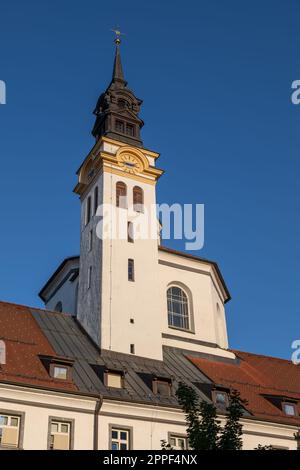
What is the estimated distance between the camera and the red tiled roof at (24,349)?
29.3 m

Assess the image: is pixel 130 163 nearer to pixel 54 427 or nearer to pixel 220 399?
pixel 220 399

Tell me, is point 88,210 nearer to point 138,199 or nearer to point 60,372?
point 138,199

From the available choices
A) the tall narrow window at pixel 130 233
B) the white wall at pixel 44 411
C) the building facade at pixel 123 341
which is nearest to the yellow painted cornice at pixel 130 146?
the building facade at pixel 123 341

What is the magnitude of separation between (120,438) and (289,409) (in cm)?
1068

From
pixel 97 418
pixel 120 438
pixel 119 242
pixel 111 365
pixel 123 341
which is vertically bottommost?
pixel 120 438

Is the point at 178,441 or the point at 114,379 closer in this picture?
the point at 178,441

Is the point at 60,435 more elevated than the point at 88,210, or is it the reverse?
the point at 88,210

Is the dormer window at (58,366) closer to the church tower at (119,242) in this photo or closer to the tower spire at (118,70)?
the church tower at (119,242)

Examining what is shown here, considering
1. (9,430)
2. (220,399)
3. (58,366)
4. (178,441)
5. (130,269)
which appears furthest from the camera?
(130,269)

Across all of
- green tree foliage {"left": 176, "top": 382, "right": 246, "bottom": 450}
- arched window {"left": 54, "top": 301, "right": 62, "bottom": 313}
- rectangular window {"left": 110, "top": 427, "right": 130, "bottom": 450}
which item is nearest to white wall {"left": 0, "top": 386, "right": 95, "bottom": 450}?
rectangular window {"left": 110, "top": 427, "right": 130, "bottom": 450}

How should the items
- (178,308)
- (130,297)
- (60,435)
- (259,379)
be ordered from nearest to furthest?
(60,435)
(130,297)
(259,379)
(178,308)

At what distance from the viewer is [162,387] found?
3288 centimetres

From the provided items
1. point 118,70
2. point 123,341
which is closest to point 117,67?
point 118,70

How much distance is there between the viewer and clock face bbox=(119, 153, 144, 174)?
4294cm
